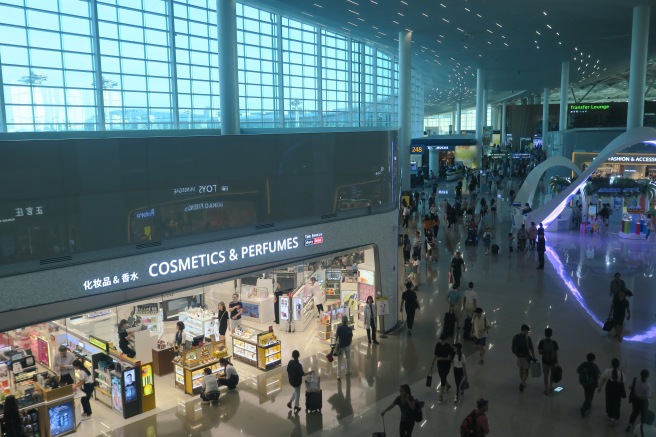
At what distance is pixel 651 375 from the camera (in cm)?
1109

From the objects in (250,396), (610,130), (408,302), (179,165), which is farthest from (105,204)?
(610,130)

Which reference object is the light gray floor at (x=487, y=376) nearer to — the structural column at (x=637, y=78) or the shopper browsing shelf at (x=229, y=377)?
the shopper browsing shelf at (x=229, y=377)

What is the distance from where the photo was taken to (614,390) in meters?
9.10

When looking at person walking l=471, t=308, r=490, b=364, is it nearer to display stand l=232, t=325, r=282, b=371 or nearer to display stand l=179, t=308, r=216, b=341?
display stand l=232, t=325, r=282, b=371

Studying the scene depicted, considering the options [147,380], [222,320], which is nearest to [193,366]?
[147,380]

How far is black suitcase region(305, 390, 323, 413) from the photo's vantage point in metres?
9.65

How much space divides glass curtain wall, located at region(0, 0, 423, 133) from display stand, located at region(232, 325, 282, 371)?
13753mm

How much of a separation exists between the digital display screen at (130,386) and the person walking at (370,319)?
5.05m

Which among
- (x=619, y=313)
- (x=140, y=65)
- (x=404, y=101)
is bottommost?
(x=619, y=313)

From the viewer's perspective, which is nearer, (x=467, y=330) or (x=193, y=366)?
(x=193, y=366)

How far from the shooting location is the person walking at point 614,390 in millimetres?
9094

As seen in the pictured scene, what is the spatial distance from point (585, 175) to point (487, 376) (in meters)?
18.1

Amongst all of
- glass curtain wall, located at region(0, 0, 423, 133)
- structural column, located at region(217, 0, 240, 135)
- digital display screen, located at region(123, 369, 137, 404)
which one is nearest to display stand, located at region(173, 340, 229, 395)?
digital display screen, located at region(123, 369, 137, 404)

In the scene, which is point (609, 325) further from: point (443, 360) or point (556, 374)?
point (443, 360)
